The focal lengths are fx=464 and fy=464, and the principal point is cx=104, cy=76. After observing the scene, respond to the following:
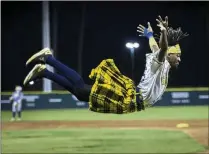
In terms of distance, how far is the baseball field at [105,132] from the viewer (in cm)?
1073

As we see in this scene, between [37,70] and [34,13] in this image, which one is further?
[34,13]

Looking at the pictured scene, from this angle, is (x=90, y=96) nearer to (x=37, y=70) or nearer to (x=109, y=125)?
(x=37, y=70)

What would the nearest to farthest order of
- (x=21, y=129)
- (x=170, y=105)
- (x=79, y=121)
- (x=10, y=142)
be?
1. (x=10, y=142)
2. (x=21, y=129)
3. (x=79, y=121)
4. (x=170, y=105)

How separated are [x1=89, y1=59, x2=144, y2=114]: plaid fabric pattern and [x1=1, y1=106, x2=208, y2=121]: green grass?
12.2 m

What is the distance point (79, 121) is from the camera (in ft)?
53.9

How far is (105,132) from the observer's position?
44.8 ft

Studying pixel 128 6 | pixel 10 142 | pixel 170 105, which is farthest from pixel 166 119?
A: pixel 128 6

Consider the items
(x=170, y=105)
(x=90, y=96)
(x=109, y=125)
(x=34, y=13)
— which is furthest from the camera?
(x=34, y=13)

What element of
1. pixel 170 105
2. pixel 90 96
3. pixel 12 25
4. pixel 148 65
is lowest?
pixel 170 105

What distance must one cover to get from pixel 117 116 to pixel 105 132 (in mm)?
4822

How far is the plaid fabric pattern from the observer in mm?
4855

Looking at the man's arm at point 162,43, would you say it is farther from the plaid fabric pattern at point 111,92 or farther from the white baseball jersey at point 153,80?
the plaid fabric pattern at point 111,92

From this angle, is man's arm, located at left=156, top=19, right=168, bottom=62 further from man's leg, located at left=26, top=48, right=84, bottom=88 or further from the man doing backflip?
man's leg, located at left=26, top=48, right=84, bottom=88

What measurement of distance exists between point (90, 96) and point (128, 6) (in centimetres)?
2065
